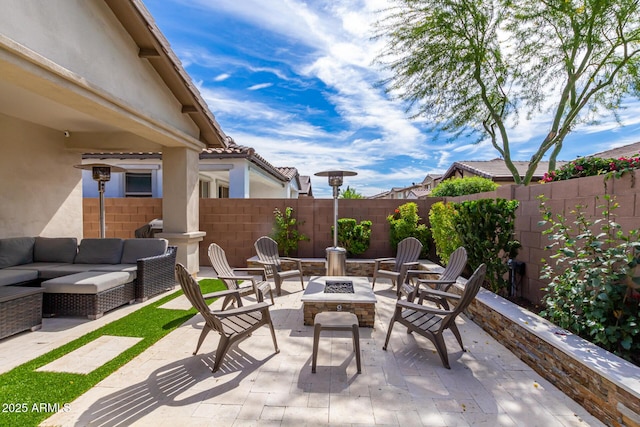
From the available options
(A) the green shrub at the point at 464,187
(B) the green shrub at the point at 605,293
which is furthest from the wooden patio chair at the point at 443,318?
(A) the green shrub at the point at 464,187

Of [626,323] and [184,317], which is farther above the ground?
[626,323]

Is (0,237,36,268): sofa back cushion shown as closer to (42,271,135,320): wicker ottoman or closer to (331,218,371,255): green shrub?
(42,271,135,320): wicker ottoman

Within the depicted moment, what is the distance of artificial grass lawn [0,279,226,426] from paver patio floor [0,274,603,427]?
0.40ft

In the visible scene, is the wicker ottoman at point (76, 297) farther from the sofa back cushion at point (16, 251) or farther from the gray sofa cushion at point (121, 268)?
the sofa back cushion at point (16, 251)

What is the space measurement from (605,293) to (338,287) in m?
2.79

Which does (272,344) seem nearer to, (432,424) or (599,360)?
(432,424)

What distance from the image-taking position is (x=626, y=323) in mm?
2521

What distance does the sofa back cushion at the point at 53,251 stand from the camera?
5477mm

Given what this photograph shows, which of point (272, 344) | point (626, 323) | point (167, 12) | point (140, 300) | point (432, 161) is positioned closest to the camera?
point (626, 323)

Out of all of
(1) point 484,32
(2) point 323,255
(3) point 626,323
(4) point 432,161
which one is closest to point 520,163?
(4) point 432,161

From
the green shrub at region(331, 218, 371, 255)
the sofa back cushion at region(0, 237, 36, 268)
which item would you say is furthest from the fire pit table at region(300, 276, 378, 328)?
the sofa back cushion at region(0, 237, 36, 268)

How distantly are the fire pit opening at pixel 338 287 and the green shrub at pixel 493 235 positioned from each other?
200 centimetres

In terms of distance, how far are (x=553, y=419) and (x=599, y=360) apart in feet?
1.88

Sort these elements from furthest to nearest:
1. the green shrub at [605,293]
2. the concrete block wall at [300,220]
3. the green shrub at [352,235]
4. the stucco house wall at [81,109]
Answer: the concrete block wall at [300,220] → the green shrub at [352,235] → the stucco house wall at [81,109] → the green shrub at [605,293]
